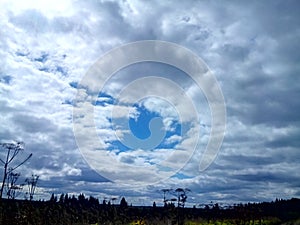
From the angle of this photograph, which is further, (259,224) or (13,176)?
(259,224)

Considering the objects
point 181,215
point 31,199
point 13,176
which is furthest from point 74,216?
point 13,176

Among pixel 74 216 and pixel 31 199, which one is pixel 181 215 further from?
pixel 31 199

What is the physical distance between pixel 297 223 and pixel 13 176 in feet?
94.2

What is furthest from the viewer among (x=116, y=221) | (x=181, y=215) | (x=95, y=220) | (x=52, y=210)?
(x=95, y=220)

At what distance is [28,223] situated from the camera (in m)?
24.5

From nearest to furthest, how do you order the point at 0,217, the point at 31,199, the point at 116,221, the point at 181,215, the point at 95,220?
1. the point at 0,217
2. the point at 31,199
3. the point at 181,215
4. the point at 116,221
5. the point at 95,220

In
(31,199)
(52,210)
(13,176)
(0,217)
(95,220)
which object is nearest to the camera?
(0,217)

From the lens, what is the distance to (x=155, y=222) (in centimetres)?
4475

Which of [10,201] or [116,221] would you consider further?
[116,221]

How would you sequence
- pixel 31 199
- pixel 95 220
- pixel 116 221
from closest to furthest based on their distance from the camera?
pixel 31 199 → pixel 116 221 → pixel 95 220

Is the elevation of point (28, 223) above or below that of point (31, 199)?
below

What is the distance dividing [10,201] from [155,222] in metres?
19.3

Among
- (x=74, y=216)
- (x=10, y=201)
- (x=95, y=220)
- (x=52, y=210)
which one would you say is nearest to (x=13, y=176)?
(x=10, y=201)

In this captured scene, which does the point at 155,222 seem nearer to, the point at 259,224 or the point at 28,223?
the point at 259,224
